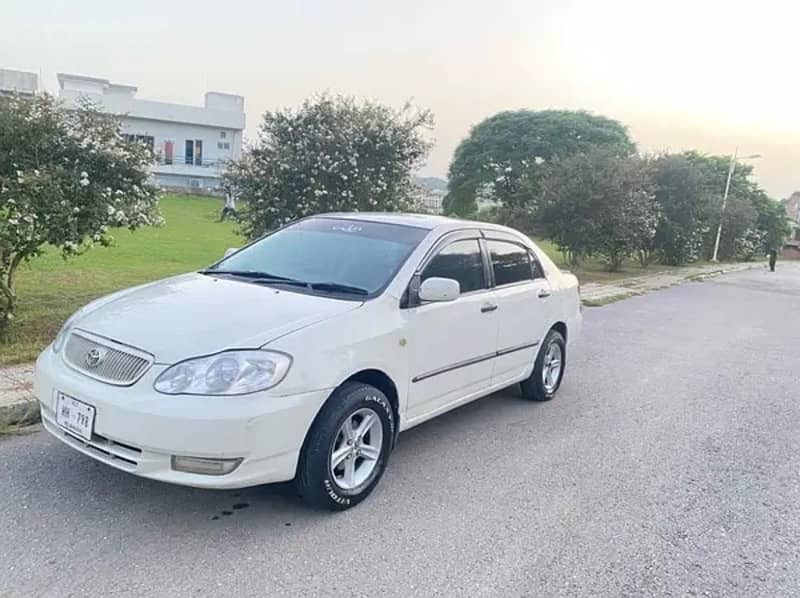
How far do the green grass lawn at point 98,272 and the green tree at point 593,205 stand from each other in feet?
3.95

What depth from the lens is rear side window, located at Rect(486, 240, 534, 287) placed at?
17.2 ft

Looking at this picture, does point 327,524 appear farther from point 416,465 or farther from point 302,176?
point 302,176

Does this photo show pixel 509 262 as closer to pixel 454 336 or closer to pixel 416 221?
pixel 416 221

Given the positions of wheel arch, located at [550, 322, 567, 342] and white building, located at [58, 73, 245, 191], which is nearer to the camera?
wheel arch, located at [550, 322, 567, 342]

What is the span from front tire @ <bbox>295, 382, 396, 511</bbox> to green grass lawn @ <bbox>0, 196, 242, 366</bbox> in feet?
12.2

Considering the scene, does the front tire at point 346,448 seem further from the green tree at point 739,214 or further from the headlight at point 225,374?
the green tree at point 739,214

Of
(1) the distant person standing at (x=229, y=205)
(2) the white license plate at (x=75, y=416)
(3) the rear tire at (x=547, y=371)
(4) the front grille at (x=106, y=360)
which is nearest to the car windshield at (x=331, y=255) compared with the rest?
(4) the front grille at (x=106, y=360)

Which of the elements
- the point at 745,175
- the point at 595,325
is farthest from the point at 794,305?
the point at 745,175

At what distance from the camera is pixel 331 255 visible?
14.9 ft

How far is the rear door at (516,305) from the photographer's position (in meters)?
5.16

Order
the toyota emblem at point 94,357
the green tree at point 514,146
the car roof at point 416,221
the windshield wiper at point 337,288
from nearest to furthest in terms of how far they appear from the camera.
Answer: the toyota emblem at point 94,357
the windshield wiper at point 337,288
the car roof at point 416,221
the green tree at point 514,146

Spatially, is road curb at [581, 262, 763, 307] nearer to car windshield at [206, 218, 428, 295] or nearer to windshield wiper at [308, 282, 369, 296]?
car windshield at [206, 218, 428, 295]

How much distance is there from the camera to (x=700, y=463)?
4781mm

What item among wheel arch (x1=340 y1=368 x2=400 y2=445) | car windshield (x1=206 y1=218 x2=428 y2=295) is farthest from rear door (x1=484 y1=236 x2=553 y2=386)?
wheel arch (x1=340 y1=368 x2=400 y2=445)
